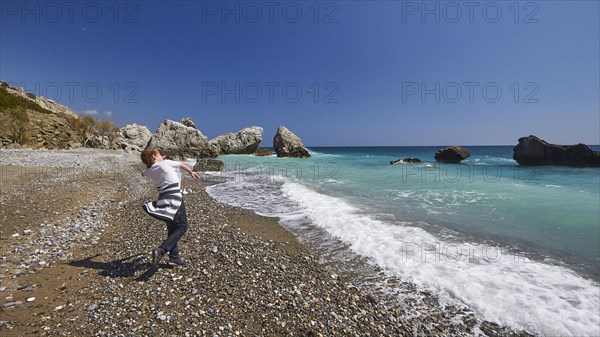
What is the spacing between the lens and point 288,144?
68.2 m

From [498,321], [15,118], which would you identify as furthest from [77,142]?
[498,321]

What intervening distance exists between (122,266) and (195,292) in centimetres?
218

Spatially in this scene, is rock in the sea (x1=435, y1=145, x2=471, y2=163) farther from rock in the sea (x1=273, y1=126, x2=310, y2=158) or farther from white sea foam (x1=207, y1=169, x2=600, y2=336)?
white sea foam (x1=207, y1=169, x2=600, y2=336)

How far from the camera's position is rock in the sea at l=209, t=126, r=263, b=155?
7288 cm

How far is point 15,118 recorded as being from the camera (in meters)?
38.4

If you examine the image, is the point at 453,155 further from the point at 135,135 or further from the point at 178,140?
the point at 135,135

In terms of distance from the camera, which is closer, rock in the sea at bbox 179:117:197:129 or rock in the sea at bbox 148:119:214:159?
rock in the sea at bbox 148:119:214:159

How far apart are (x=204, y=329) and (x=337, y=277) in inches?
123

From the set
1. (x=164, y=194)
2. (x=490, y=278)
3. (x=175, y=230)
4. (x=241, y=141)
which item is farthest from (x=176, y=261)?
(x=241, y=141)

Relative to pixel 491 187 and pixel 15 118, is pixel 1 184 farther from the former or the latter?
pixel 15 118

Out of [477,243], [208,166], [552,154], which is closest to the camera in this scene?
[477,243]

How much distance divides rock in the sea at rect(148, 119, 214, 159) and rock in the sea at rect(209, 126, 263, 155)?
10500 millimetres

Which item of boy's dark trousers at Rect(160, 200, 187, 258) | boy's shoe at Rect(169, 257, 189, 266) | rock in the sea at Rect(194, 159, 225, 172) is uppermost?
rock in the sea at Rect(194, 159, 225, 172)

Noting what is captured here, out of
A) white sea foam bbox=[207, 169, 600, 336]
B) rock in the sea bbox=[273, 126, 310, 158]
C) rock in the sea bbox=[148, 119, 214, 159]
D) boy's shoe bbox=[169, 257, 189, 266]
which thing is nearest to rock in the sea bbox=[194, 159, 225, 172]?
white sea foam bbox=[207, 169, 600, 336]
